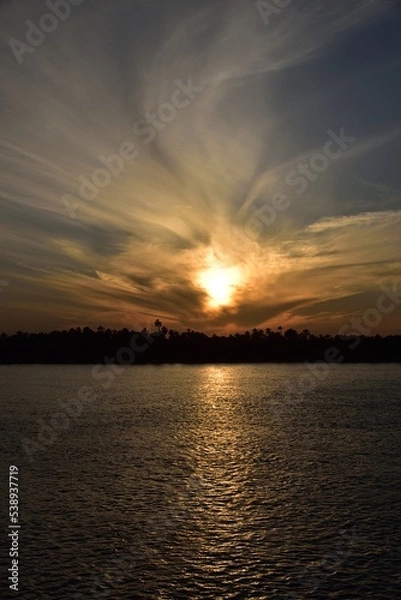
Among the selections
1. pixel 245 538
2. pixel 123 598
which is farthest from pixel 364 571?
pixel 123 598

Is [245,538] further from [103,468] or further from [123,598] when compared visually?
[103,468]

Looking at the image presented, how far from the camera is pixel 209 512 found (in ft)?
137

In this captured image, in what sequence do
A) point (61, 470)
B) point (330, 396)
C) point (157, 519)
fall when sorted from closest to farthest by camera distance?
1. point (157, 519)
2. point (61, 470)
3. point (330, 396)

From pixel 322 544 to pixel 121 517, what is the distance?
1442 cm

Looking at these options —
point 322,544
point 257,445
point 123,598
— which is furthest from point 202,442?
point 123,598

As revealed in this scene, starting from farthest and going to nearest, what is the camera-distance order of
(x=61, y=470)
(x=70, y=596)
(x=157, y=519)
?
(x=61, y=470)
(x=157, y=519)
(x=70, y=596)

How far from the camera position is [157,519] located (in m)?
40.1

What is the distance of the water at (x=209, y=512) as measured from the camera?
29.6 metres

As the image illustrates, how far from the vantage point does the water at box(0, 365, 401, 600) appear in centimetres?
2964

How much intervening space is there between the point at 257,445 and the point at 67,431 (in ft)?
100

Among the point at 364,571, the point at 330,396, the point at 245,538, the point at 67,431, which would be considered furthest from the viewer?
the point at 330,396

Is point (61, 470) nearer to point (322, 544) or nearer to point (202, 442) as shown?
point (202, 442)

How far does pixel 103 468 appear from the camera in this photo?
57.1 metres

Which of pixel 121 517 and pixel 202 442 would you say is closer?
pixel 121 517
